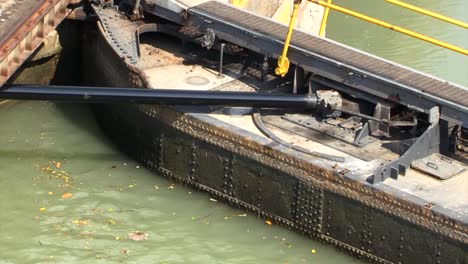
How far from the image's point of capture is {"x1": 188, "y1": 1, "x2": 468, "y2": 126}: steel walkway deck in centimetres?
1298

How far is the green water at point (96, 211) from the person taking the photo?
41.6 ft

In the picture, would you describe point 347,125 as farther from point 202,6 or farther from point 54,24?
point 54,24

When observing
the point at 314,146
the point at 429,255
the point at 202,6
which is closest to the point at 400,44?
the point at 202,6

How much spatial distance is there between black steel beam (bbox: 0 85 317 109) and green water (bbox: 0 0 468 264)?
128 centimetres

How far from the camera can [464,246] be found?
1148 centimetres

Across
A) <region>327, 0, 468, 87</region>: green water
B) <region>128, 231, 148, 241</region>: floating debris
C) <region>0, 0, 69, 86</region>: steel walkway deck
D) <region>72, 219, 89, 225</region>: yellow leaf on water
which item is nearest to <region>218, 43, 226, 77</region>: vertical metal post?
<region>0, 0, 69, 86</region>: steel walkway deck

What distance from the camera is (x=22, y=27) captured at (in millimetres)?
14430

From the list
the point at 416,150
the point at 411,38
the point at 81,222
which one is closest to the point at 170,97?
the point at 81,222

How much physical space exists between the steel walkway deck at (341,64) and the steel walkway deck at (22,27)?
217cm

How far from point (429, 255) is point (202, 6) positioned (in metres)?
5.69

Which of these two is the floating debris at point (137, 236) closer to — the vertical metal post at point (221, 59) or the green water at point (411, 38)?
the vertical metal post at point (221, 59)

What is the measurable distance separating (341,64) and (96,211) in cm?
396

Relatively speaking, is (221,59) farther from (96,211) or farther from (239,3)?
(96,211)

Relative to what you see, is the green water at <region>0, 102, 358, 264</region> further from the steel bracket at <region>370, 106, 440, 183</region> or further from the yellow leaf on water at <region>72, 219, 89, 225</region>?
the steel bracket at <region>370, 106, 440, 183</region>
